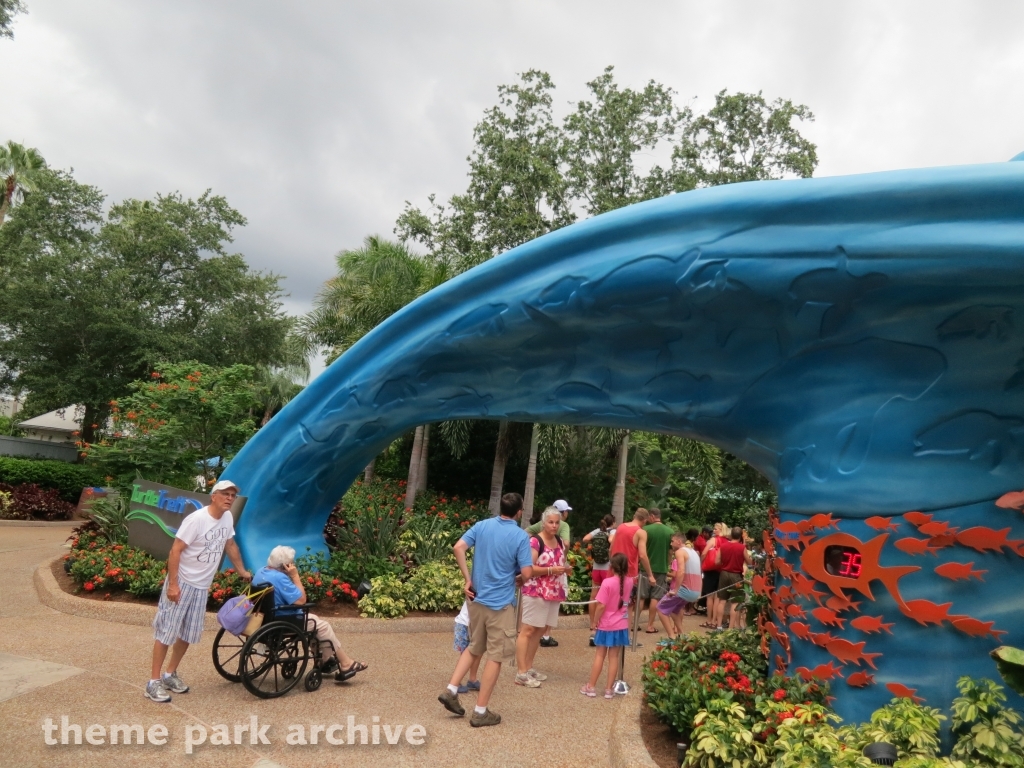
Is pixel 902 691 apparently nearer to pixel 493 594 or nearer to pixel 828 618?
pixel 828 618

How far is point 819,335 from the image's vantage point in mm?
→ 5121

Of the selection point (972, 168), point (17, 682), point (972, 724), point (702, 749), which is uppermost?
point (972, 168)

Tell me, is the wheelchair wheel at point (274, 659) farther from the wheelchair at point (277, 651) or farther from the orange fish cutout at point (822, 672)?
the orange fish cutout at point (822, 672)

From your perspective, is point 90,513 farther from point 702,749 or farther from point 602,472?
point 602,472

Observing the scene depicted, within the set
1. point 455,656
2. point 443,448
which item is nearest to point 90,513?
point 455,656

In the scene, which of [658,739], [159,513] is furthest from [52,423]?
[658,739]

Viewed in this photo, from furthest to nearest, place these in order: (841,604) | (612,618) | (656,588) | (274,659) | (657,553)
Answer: (657,553)
(656,588)
(612,618)
(274,659)
(841,604)

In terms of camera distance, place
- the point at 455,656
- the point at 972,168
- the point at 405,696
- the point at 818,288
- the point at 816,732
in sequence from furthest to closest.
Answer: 1. the point at 455,656
2. the point at 405,696
3. the point at 818,288
4. the point at 972,168
5. the point at 816,732

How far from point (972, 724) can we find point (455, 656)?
4.36 meters

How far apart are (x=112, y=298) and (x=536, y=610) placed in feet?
71.0

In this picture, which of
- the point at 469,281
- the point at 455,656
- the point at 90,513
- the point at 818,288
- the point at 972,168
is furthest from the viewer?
the point at 90,513

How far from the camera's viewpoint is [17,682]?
5602 mm

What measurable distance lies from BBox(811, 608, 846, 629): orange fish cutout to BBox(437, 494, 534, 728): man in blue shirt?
74.4 inches

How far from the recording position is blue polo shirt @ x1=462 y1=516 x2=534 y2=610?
5324 mm
